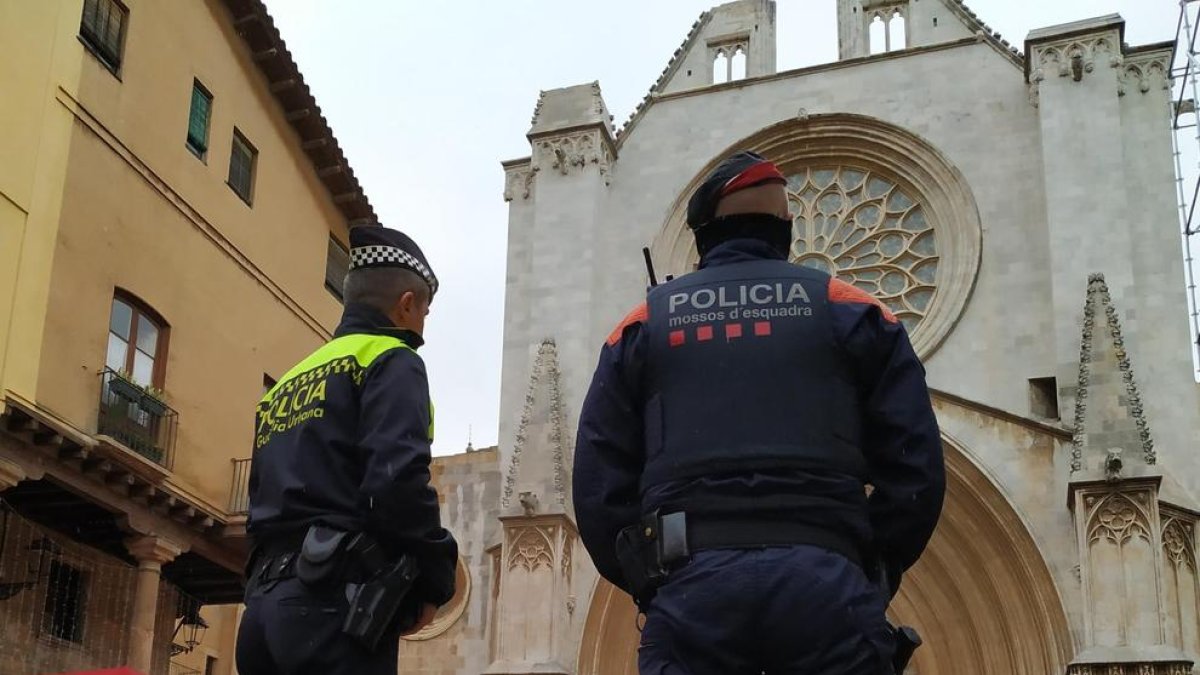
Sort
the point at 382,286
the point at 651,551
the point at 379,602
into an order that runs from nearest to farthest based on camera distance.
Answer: the point at 651,551, the point at 379,602, the point at 382,286

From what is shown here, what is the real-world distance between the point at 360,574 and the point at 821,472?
5.33ft

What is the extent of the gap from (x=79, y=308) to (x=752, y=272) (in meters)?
12.8

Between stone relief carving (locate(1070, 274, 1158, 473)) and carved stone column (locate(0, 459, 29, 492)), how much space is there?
12174 mm

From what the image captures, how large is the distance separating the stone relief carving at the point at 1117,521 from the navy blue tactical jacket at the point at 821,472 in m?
13.8

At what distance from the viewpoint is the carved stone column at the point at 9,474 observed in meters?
13.5

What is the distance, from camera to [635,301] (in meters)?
22.6

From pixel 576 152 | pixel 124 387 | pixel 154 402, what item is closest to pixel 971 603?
pixel 576 152

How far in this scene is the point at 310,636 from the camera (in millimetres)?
4488

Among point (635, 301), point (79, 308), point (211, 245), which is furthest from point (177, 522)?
point (635, 301)

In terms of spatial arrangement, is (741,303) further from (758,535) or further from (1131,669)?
(1131,669)

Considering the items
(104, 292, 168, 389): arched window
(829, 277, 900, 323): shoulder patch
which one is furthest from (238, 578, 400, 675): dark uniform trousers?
(104, 292, 168, 389): arched window

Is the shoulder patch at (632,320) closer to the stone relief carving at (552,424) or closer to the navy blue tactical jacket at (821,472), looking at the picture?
the navy blue tactical jacket at (821,472)

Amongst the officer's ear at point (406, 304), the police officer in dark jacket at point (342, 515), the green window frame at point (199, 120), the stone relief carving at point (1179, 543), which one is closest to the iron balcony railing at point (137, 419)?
the green window frame at point (199, 120)

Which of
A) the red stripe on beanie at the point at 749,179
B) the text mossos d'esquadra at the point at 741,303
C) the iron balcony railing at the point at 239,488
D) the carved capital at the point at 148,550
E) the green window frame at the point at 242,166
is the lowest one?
the text mossos d'esquadra at the point at 741,303
